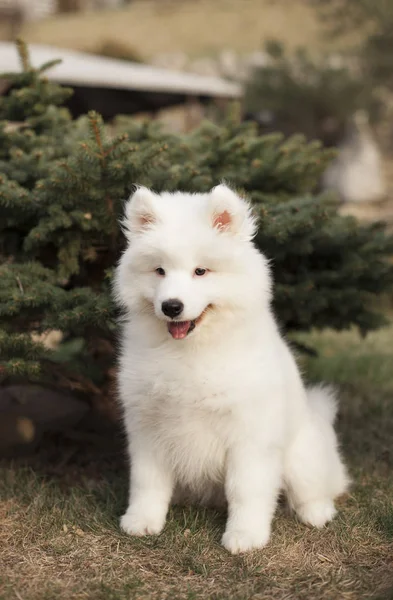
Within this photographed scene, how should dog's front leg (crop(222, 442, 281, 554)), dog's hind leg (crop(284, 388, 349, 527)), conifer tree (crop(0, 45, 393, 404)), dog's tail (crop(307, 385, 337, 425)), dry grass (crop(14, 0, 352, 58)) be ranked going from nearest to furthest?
dog's front leg (crop(222, 442, 281, 554)) → dog's hind leg (crop(284, 388, 349, 527)) → conifer tree (crop(0, 45, 393, 404)) → dog's tail (crop(307, 385, 337, 425)) → dry grass (crop(14, 0, 352, 58))


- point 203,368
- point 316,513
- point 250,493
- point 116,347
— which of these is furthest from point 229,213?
point 316,513

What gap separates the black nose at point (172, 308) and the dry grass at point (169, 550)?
3.57ft

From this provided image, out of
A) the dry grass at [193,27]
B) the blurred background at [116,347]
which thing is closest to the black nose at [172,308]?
the blurred background at [116,347]

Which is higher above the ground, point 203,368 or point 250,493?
point 203,368

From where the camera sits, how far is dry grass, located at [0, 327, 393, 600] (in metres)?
2.65

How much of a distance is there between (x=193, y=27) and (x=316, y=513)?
24.4m

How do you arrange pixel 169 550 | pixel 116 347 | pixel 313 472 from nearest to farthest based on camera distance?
pixel 169 550, pixel 313 472, pixel 116 347

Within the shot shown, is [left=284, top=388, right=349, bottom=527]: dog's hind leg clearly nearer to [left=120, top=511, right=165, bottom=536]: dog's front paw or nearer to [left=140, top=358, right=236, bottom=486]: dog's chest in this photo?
[left=140, top=358, right=236, bottom=486]: dog's chest

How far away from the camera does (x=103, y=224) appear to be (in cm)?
360

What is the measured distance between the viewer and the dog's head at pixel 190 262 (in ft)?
8.79

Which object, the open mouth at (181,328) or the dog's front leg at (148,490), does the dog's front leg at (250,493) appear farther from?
the open mouth at (181,328)

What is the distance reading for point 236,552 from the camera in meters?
2.89

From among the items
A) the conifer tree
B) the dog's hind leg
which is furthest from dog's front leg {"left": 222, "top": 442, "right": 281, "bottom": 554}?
the conifer tree

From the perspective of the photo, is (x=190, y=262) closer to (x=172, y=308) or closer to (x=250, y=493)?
(x=172, y=308)
